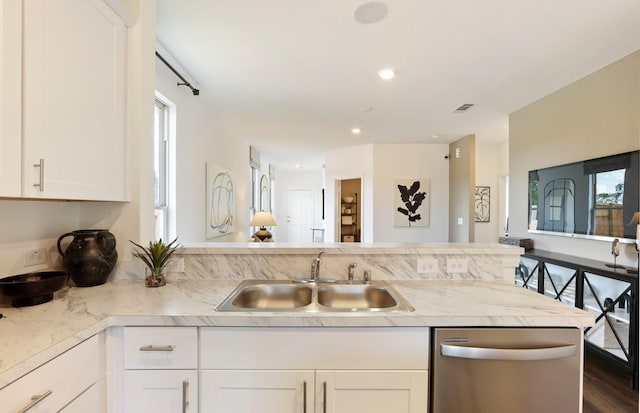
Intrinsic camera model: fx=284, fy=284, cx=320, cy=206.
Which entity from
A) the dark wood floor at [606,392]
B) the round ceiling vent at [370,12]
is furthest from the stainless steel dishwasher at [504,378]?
the round ceiling vent at [370,12]

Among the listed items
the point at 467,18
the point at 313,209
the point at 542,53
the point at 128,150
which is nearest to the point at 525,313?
the point at 467,18

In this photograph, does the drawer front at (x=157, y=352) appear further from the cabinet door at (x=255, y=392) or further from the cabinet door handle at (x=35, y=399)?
the cabinet door handle at (x=35, y=399)

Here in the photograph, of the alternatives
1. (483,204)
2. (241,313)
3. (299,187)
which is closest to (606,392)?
(241,313)

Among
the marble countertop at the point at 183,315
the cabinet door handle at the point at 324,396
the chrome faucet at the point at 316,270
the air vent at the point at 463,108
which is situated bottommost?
the cabinet door handle at the point at 324,396

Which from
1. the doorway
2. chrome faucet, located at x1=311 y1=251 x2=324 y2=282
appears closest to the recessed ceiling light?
chrome faucet, located at x1=311 y1=251 x2=324 y2=282

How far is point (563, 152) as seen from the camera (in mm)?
3008

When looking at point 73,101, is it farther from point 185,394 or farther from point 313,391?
point 313,391

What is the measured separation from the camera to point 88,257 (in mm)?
1456

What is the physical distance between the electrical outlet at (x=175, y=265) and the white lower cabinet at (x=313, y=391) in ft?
2.41

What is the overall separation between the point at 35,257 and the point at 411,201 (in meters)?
5.40

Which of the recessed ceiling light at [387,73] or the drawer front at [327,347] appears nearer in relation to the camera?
the drawer front at [327,347]

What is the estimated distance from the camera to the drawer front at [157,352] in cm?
114

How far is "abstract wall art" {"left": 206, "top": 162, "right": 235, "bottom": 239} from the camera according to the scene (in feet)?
11.4

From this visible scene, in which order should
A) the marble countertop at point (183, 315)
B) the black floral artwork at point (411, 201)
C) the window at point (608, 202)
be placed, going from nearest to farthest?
the marble countertop at point (183, 315)
the window at point (608, 202)
the black floral artwork at point (411, 201)
